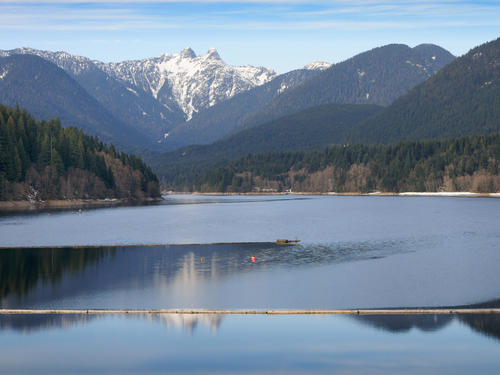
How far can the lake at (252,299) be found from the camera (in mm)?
32281

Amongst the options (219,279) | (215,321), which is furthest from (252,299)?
(219,279)

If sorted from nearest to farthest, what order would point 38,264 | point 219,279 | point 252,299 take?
point 252,299, point 219,279, point 38,264

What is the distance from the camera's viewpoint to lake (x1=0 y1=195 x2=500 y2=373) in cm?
3228

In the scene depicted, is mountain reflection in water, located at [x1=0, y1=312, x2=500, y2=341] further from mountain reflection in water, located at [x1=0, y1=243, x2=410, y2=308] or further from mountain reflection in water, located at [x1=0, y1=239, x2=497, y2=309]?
mountain reflection in water, located at [x1=0, y1=243, x2=410, y2=308]

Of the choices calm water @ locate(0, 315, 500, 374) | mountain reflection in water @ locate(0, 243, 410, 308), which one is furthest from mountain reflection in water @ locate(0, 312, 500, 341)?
mountain reflection in water @ locate(0, 243, 410, 308)

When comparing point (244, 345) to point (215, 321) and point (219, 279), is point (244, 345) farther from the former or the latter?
point (219, 279)

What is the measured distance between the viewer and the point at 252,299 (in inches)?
1811

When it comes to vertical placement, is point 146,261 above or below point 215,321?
above

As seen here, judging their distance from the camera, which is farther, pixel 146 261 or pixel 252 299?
pixel 146 261

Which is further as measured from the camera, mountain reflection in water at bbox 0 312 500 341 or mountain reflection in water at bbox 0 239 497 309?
mountain reflection in water at bbox 0 239 497 309

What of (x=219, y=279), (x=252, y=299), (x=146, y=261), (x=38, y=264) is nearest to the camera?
(x=252, y=299)

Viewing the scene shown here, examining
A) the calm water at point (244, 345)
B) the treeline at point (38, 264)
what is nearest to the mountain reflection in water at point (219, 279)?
the treeline at point (38, 264)

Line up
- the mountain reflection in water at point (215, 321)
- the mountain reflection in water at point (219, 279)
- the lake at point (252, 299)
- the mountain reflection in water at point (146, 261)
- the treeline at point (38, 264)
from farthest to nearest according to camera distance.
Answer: the mountain reflection in water at point (146, 261), the treeline at point (38, 264), the mountain reflection in water at point (219, 279), the mountain reflection in water at point (215, 321), the lake at point (252, 299)

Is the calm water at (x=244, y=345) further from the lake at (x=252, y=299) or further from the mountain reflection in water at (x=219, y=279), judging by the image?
the mountain reflection in water at (x=219, y=279)
